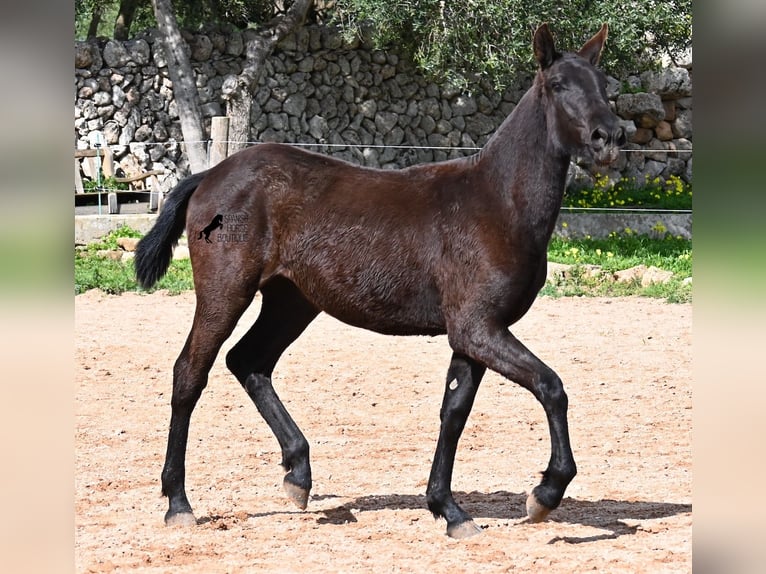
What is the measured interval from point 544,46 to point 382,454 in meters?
2.73

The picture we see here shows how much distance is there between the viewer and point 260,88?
669 inches

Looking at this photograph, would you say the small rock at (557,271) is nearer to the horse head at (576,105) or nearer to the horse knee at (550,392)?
the horse head at (576,105)

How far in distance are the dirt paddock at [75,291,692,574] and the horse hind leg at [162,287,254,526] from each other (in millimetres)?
172

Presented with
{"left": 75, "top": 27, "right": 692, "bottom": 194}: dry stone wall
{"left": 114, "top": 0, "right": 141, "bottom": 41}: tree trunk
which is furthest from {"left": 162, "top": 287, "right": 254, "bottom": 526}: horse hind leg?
{"left": 114, "top": 0, "right": 141, "bottom": 41}: tree trunk

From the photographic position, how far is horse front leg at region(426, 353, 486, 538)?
14.6ft

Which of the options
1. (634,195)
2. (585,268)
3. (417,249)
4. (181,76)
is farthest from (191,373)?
(634,195)

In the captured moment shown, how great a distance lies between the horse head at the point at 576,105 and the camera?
13.0 feet

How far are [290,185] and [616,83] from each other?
14.8 meters

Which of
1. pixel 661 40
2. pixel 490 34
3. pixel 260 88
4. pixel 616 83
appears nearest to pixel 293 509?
pixel 490 34

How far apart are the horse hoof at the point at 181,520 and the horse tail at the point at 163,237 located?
3.64 ft

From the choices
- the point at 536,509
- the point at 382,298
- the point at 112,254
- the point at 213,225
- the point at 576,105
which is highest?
the point at 576,105

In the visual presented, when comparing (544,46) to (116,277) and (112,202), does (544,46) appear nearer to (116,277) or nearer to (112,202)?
(116,277)

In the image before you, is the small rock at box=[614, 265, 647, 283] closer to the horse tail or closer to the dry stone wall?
the dry stone wall

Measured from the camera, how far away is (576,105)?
4117 mm
